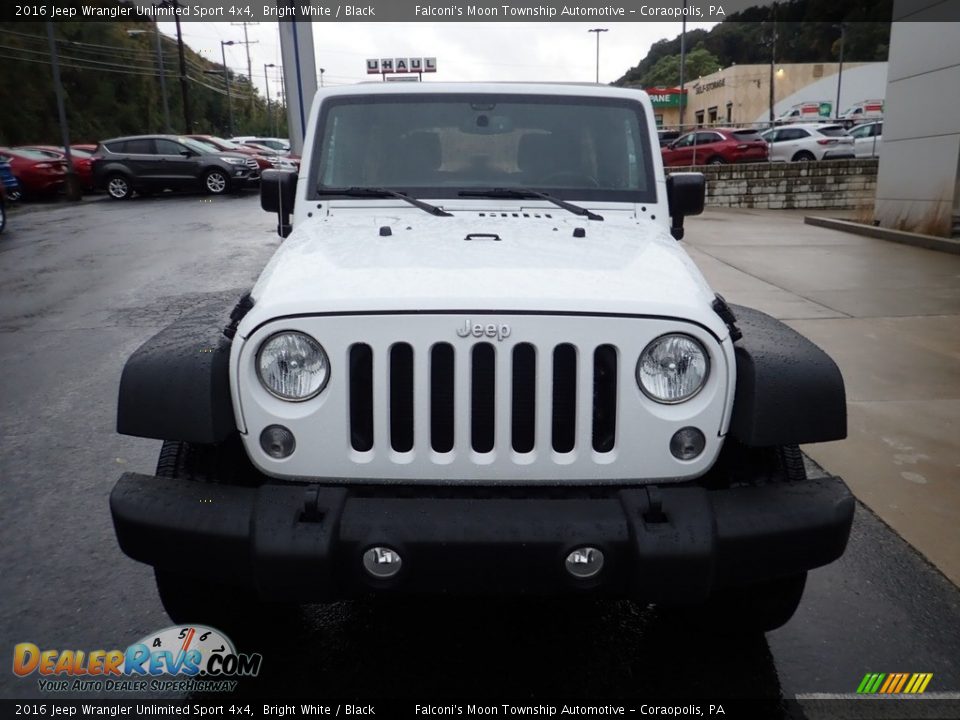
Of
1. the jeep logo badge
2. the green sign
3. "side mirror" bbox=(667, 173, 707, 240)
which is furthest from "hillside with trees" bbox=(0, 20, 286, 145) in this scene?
the jeep logo badge

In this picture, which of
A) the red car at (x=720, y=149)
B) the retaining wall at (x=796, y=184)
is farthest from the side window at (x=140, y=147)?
the red car at (x=720, y=149)

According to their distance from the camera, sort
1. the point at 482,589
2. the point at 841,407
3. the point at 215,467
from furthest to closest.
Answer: the point at 215,467, the point at 841,407, the point at 482,589

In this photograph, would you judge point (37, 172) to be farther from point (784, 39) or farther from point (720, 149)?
point (784, 39)

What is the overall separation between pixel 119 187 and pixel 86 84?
38230 millimetres

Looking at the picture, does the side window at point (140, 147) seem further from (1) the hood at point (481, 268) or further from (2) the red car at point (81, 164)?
(1) the hood at point (481, 268)

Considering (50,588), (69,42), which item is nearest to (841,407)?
(50,588)

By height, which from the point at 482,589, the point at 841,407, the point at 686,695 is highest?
the point at 841,407

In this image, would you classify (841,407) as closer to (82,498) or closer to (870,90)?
(82,498)

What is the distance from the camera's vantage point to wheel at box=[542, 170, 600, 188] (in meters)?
3.71

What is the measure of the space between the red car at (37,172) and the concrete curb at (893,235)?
62.5 feet

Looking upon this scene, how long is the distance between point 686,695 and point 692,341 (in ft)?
3.70

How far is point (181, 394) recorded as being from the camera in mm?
2311

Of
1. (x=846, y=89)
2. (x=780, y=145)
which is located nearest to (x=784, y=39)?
(x=846, y=89)

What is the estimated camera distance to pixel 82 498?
4055 millimetres
